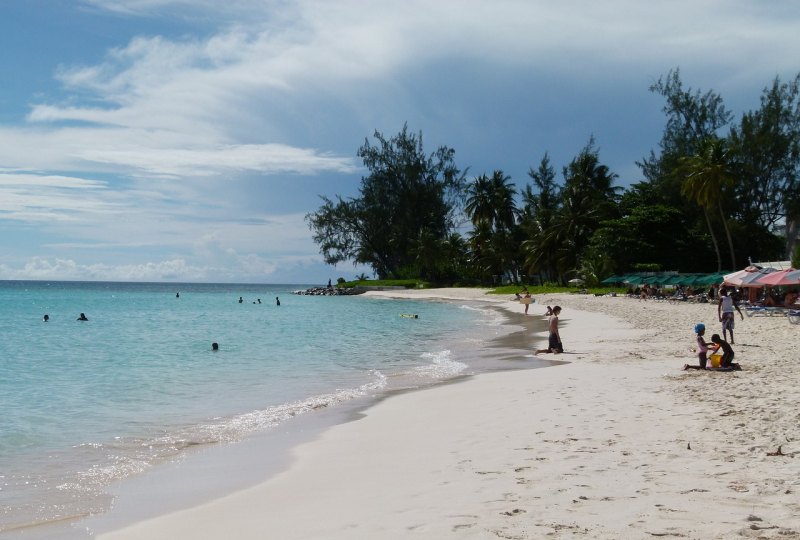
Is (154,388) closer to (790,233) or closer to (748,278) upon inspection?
(748,278)

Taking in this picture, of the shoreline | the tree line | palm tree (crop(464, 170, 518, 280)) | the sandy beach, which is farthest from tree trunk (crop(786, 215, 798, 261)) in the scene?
the shoreline

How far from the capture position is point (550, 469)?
648 centimetres

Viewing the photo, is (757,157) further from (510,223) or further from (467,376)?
(467,376)

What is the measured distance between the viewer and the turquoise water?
8250mm

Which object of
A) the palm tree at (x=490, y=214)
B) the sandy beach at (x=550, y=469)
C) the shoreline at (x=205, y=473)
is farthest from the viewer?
the palm tree at (x=490, y=214)

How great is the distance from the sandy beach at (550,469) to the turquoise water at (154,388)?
1.99 m

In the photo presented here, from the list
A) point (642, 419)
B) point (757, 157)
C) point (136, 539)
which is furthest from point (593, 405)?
point (757, 157)

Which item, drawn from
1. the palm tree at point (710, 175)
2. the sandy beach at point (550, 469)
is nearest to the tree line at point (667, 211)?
the palm tree at point (710, 175)

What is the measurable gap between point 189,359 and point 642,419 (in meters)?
17.2

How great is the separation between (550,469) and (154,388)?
11.9 m

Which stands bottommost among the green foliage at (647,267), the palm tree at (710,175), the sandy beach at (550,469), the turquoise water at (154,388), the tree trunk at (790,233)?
the turquoise water at (154,388)

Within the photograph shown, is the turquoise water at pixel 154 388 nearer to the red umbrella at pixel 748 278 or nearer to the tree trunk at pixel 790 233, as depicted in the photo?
the red umbrella at pixel 748 278

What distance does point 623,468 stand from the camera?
629 centimetres

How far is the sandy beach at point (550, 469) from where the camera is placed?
4.99 meters
